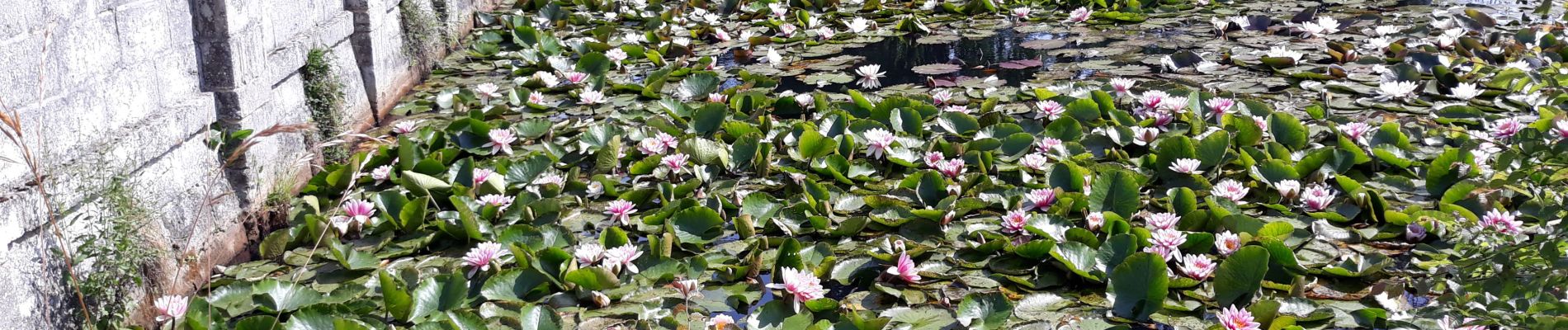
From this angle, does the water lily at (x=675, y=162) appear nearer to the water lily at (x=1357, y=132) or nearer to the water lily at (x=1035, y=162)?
the water lily at (x=1035, y=162)

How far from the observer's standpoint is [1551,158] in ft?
6.96

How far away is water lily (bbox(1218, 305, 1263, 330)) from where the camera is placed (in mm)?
2131

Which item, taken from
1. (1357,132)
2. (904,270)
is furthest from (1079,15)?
(904,270)

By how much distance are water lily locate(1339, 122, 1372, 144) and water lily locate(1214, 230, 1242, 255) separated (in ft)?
3.29

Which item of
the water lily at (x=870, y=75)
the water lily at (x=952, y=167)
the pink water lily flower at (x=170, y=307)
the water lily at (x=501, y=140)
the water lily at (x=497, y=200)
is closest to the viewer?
the pink water lily flower at (x=170, y=307)

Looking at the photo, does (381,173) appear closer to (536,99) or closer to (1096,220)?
(536,99)

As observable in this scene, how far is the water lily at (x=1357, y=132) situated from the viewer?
11.0 ft

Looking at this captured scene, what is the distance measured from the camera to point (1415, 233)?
264cm

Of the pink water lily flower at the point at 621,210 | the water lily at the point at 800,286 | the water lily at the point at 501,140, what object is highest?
the water lily at the point at 800,286

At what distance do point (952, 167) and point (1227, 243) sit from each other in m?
0.84

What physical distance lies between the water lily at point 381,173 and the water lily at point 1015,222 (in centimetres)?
166

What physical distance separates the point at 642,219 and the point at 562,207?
0.77ft

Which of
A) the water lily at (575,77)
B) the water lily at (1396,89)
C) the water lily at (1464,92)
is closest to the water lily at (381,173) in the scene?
the water lily at (575,77)

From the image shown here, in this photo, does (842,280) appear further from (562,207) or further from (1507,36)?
(1507,36)
